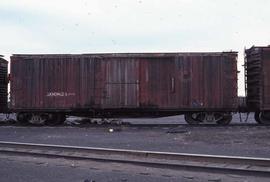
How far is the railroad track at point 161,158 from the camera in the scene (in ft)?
32.1

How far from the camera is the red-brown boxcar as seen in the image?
2188cm

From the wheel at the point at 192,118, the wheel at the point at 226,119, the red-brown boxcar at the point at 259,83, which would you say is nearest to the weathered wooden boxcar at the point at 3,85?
the wheel at the point at 192,118

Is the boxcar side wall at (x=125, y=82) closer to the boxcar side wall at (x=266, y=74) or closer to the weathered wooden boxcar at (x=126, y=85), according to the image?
the weathered wooden boxcar at (x=126, y=85)

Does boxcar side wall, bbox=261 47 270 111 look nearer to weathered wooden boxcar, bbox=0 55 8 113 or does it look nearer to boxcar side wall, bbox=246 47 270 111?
boxcar side wall, bbox=246 47 270 111

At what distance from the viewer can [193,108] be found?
74.8ft

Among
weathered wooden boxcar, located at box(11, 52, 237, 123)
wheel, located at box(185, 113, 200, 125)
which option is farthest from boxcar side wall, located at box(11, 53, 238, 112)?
wheel, located at box(185, 113, 200, 125)

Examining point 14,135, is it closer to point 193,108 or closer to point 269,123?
point 193,108

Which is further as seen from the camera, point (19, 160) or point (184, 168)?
point (19, 160)

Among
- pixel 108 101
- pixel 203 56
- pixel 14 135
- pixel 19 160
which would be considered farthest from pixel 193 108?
pixel 19 160

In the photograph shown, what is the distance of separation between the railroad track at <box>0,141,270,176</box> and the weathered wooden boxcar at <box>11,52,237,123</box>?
944 cm

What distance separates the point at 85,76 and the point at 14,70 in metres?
3.29

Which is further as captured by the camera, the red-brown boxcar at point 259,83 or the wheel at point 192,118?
the wheel at point 192,118

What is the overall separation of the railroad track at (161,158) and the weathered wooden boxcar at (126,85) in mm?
9441

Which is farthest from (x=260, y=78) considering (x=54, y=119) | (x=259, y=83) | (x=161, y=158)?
(x=161, y=158)
